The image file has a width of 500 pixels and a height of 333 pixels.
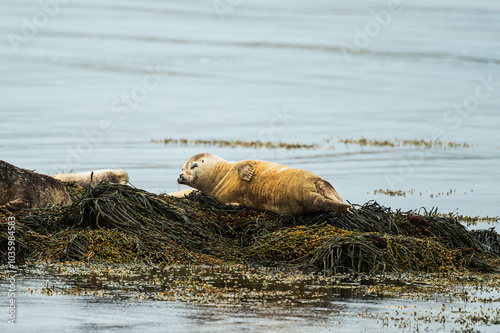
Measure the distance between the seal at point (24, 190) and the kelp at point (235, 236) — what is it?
1.24 feet

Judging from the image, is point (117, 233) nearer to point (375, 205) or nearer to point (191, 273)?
point (191, 273)

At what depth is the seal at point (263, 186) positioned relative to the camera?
1120 cm

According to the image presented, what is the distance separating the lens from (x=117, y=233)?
1030 centimetres

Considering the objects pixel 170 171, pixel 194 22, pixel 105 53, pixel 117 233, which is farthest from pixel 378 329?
pixel 194 22

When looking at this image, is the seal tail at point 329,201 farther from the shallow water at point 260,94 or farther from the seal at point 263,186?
the shallow water at point 260,94

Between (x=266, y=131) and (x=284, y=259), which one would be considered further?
(x=266, y=131)

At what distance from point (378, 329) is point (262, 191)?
4.41 meters

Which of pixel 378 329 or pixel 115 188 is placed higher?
pixel 115 188

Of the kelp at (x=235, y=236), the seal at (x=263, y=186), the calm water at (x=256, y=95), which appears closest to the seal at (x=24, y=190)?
the kelp at (x=235, y=236)

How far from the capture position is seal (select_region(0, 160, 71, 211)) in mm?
11609

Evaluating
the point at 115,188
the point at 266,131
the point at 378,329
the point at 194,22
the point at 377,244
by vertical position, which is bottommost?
the point at 378,329

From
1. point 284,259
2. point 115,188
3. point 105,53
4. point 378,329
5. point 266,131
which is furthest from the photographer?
point 105,53

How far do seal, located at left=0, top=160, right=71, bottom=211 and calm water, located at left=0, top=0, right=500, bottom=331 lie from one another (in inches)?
150

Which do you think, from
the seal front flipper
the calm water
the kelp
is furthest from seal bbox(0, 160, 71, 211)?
the calm water
